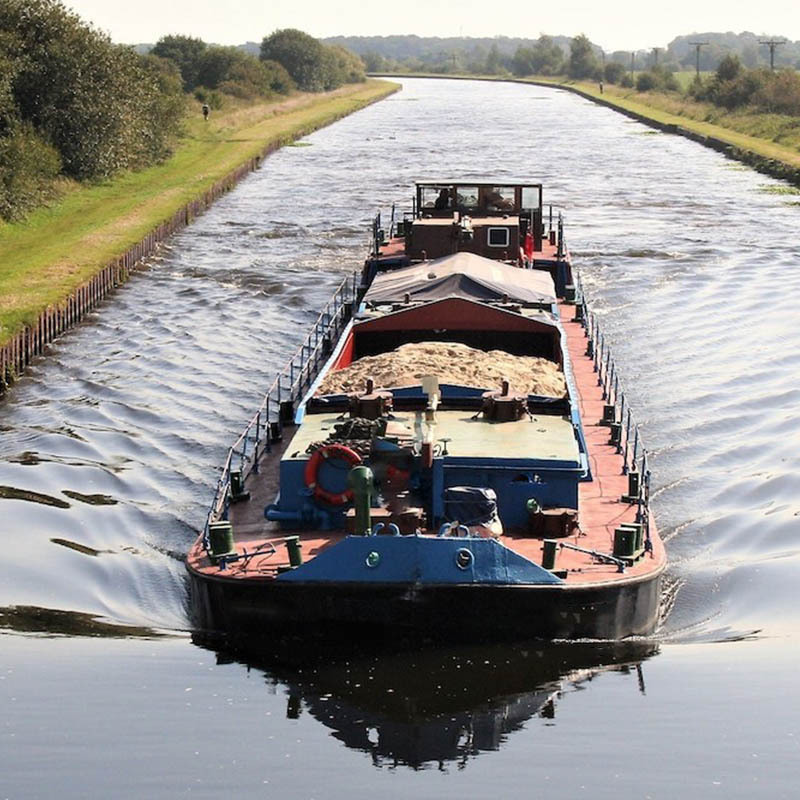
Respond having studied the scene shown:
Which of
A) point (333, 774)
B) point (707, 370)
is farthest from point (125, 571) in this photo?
point (707, 370)

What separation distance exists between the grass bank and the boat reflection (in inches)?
2637

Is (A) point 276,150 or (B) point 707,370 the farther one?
(A) point 276,150

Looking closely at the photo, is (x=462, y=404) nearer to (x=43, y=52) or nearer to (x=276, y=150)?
(x=43, y=52)

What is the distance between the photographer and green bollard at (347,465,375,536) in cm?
2167

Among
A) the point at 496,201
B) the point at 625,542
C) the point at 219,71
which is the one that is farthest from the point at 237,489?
the point at 219,71

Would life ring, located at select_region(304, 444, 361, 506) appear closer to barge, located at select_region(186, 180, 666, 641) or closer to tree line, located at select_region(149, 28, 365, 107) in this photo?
barge, located at select_region(186, 180, 666, 641)

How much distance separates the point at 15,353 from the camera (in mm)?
40188

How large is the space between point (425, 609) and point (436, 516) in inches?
73.4

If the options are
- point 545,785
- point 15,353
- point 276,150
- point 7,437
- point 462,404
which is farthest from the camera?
point 276,150

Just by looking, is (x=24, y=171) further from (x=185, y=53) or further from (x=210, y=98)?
(x=185, y=53)

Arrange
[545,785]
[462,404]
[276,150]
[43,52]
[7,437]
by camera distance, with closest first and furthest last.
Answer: [545,785]
[462,404]
[7,437]
[43,52]
[276,150]

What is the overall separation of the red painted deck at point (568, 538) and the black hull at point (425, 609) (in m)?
0.25

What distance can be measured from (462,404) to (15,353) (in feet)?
58.8

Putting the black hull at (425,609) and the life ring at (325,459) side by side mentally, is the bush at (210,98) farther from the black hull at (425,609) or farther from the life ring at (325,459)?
the black hull at (425,609)
